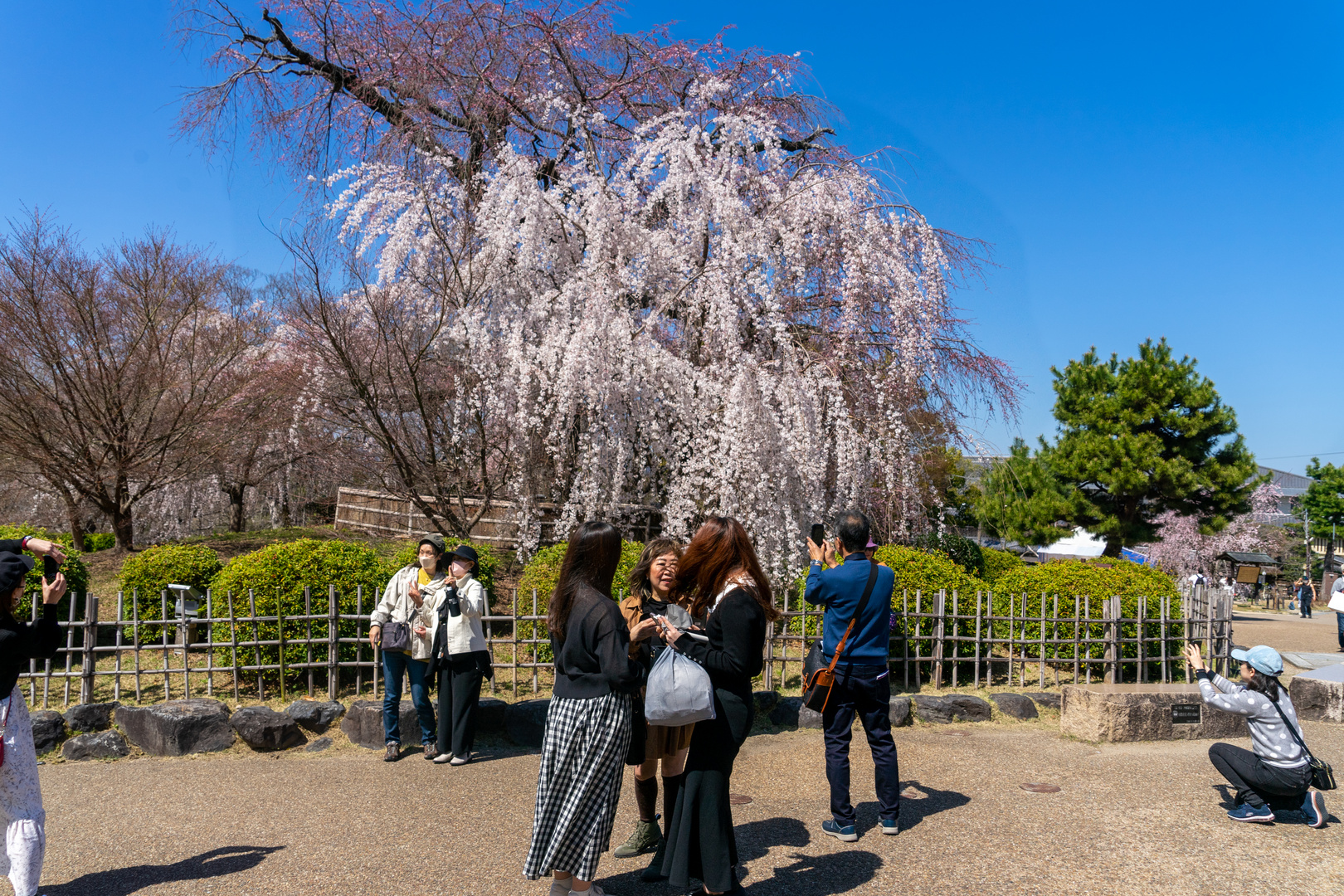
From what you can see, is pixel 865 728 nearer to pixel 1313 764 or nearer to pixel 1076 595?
pixel 1313 764

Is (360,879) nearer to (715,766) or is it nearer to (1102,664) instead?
(715,766)

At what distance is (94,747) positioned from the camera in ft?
18.5

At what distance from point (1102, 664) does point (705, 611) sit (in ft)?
20.5

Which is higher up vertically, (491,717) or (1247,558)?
(491,717)

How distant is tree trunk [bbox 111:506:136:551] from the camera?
40.1 ft

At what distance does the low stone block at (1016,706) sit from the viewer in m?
7.17

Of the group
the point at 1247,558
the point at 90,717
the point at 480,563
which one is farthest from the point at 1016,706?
the point at 1247,558

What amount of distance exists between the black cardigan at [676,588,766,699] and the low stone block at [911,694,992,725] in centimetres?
413

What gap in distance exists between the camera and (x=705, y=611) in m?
3.72

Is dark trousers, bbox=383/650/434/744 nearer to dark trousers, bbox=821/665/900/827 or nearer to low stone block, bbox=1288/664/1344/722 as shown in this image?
dark trousers, bbox=821/665/900/827

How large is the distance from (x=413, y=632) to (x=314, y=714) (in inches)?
46.2

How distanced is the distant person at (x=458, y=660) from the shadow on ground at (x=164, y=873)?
→ 1.51m

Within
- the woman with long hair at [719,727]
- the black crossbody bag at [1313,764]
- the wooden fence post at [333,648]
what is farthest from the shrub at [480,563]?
the black crossbody bag at [1313,764]

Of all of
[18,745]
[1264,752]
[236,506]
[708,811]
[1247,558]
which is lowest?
[1247,558]
